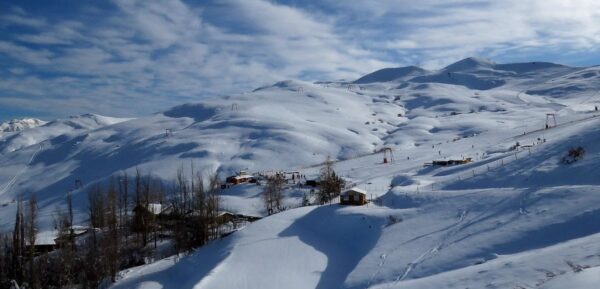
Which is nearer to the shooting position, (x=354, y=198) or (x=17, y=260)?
(x=17, y=260)

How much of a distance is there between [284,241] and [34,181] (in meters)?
93.3

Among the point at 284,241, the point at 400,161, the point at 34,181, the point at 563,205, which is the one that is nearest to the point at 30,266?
the point at 284,241

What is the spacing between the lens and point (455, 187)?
111 feet

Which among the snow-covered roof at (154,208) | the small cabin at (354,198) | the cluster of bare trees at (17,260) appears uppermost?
the small cabin at (354,198)

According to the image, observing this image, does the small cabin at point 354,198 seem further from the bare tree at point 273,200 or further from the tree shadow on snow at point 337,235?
the bare tree at point 273,200

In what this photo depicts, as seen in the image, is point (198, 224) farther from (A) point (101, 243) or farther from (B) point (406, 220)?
(B) point (406, 220)

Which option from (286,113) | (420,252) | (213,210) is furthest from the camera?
(286,113)

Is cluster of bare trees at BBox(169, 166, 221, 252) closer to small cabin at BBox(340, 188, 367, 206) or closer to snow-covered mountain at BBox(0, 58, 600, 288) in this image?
snow-covered mountain at BBox(0, 58, 600, 288)

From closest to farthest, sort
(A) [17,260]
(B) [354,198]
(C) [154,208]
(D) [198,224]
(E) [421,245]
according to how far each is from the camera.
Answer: (E) [421,245]
(A) [17,260]
(B) [354,198]
(D) [198,224]
(C) [154,208]

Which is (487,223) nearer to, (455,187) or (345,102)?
(455,187)

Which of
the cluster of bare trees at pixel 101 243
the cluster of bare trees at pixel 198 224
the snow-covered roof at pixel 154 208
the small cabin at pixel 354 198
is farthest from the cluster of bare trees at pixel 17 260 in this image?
the small cabin at pixel 354 198

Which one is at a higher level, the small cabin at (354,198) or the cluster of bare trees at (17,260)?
the small cabin at (354,198)

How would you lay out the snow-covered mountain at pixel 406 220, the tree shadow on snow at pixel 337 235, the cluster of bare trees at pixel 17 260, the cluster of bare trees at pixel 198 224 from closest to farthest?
the snow-covered mountain at pixel 406 220
the tree shadow on snow at pixel 337 235
the cluster of bare trees at pixel 17 260
the cluster of bare trees at pixel 198 224

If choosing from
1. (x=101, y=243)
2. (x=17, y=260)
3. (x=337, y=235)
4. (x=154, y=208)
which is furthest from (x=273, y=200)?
(x=17, y=260)
